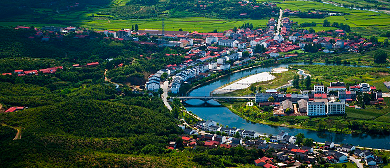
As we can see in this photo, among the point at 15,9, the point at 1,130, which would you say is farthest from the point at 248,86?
the point at 15,9

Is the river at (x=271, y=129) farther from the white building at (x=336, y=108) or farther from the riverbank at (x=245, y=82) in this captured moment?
the white building at (x=336, y=108)

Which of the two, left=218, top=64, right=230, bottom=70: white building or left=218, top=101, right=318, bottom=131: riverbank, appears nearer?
left=218, top=101, right=318, bottom=131: riverbank

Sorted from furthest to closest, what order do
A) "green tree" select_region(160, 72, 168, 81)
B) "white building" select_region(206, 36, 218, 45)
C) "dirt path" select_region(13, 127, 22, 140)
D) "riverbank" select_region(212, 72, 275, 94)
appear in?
"white building" select_region(206, 36, 218, 45) → "green tree" select_region(160, 72, 168, 81) → "riverbank" select_region(212, 72, 275, 94) → "dirt path" select_region(13, 127, 22, 140)

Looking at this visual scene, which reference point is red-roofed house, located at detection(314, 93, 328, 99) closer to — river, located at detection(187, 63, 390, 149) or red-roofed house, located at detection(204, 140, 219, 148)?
river, located at detection(187, 63, 390, 149)

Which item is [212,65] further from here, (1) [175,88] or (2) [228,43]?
(2) [228,43]

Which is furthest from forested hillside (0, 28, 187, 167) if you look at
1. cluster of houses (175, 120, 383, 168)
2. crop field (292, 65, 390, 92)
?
crop field (292, 65, 390, 92)

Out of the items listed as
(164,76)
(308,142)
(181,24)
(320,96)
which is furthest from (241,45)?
(308,142)

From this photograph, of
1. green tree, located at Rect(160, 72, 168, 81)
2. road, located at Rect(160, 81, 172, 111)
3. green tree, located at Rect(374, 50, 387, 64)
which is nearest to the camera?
road, located at Rect(160, 81, 172, 111)

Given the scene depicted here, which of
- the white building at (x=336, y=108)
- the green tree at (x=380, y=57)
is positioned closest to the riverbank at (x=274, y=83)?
the white building at (x=336, y=108)

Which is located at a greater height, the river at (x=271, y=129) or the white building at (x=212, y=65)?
the white building at (x=212, y=65)
